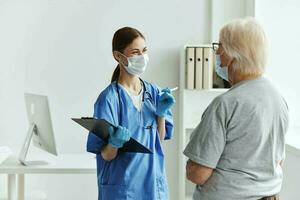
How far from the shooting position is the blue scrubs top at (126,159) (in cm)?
221

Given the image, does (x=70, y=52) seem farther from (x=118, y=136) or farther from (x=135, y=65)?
(x=118, y=136)

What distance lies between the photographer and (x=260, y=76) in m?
1.67

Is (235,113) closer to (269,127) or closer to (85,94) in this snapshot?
(269,127)

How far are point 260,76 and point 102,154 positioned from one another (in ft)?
2.87

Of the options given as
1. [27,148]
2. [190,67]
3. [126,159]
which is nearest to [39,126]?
[27,148]

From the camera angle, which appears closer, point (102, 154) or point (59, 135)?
point (102, 154)

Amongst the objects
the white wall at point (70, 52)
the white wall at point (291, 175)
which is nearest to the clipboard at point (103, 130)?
the white wall at point (291, 175)

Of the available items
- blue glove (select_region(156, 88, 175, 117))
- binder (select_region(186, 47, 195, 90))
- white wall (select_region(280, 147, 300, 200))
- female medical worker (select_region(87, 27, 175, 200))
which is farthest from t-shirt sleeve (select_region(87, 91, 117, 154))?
binder (select_region(186, 47, 195, 90))

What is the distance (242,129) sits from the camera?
5.28ft

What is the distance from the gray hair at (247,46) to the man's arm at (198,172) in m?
0.36

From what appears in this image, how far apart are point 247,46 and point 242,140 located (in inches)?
12.7

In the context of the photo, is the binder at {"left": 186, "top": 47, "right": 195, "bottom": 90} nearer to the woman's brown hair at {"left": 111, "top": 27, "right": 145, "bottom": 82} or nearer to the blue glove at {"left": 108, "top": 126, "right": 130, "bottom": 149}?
the woman's brown hair at {"left": 111, "top": 27, "right": 145, "bottom": 82}

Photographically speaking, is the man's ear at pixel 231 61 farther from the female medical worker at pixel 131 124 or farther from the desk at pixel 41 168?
the desk at pixel 41 168

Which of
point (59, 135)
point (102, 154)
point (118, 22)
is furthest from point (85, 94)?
point (102, 154)
